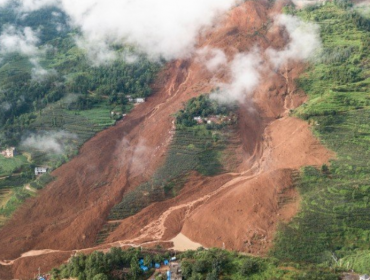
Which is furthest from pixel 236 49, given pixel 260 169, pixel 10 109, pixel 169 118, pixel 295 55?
pixel 10 109

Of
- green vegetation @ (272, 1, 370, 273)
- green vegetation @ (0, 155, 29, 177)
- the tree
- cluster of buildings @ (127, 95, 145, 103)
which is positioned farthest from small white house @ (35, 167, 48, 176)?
green vegetation @ (272, 1, 370, 273)

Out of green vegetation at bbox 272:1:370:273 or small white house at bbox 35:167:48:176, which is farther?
small white house at bbox 35:167:48:176

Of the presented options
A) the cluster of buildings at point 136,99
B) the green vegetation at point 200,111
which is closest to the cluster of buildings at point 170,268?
the green vegetation at point 200,111

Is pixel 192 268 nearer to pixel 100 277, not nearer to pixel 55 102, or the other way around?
pixel 100 277

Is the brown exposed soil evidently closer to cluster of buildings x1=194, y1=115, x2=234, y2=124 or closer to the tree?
cluster of buildings x1=194, y1=115, x2=234, y2=124

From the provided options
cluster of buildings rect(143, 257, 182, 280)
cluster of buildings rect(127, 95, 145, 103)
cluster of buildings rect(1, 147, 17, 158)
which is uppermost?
cluster of buildings rect(127, 95, 145, 103)

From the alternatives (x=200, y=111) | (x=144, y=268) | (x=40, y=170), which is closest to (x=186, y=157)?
(x=200, y=111)

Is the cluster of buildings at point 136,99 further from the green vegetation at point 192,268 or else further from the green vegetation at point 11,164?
the green vegetation at point 192,268
